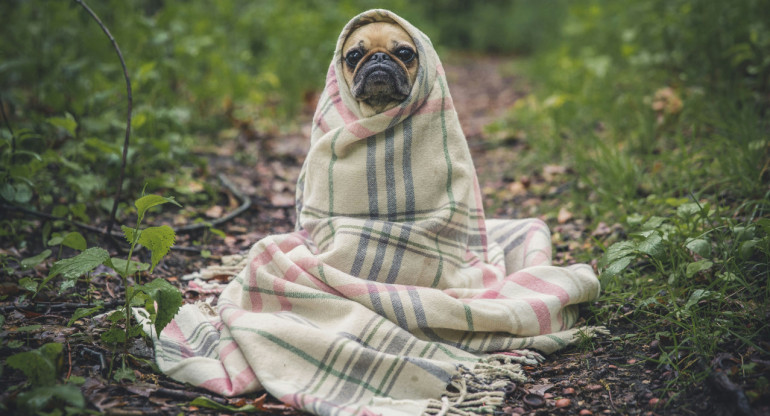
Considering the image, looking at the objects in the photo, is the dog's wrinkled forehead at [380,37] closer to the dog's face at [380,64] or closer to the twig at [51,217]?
the dog's face at [380,64]

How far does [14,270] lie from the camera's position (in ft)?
7.91

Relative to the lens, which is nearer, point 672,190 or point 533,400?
point 533,400

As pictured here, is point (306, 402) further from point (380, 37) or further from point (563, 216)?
point (563, 216)

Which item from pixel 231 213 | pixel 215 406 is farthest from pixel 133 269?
pixel 231 213

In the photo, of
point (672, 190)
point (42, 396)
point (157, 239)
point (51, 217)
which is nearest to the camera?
point (42, 396)

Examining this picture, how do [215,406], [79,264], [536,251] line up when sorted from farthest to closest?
[536,251] < [79,264] < [215,406]

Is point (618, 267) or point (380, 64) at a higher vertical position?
point (380, 64)

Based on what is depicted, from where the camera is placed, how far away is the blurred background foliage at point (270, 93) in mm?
3090

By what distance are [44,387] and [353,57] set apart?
1580mm

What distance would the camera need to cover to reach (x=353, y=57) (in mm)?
2299

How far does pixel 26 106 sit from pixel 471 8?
1244cm

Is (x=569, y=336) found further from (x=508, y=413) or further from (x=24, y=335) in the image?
(x=24, y=335)

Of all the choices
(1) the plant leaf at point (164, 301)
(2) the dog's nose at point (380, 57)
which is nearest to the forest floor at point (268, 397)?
(1) the plant leaf at point (164, 301)

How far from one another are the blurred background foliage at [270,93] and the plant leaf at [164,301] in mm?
1257
